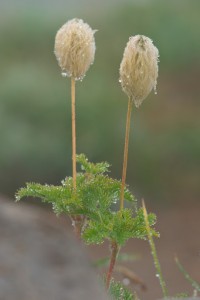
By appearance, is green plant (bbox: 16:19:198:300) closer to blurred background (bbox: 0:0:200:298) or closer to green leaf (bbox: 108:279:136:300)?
green leaf (bbox: 108:279:136:300)

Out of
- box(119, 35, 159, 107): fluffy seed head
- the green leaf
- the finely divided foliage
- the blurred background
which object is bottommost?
the green leaf

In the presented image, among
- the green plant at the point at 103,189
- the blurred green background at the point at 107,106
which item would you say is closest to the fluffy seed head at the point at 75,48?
the green plant at the point at 103,189

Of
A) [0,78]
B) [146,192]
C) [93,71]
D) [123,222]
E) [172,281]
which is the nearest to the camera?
[123,222]

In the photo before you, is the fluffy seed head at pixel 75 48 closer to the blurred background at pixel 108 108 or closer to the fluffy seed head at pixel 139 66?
the fluffy seed head at pixel 139 66

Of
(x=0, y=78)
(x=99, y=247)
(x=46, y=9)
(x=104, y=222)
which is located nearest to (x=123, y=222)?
(x=104, y=222)

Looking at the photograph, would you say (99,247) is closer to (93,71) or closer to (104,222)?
(93,71)

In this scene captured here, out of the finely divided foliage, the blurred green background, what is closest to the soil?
the finely divided foliage

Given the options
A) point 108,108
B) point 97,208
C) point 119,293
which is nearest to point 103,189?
point 97,208
